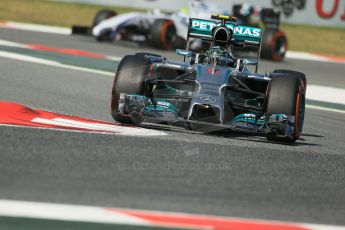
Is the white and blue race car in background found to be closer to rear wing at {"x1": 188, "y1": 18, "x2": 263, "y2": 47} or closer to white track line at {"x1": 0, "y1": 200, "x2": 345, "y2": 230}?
rear wing at {"x1": 188, "y1": 18, "x2": 263, "y2": 47}

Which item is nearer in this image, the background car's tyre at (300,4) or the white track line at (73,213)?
the white track line at (73,213)

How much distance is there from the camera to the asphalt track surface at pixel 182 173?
16.8 feet

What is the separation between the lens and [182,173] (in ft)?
19.4

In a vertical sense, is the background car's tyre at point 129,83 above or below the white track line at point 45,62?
above

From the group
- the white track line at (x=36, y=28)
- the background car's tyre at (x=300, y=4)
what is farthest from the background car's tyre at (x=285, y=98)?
the background car's tyre at (x=300, y=4)

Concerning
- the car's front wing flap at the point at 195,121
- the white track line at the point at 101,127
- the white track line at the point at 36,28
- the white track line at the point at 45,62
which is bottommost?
the white track line at the point at 36,28

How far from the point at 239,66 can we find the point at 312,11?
15167 mm

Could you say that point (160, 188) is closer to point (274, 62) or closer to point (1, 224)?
point (1, 224)

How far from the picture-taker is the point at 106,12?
19328 millimetres

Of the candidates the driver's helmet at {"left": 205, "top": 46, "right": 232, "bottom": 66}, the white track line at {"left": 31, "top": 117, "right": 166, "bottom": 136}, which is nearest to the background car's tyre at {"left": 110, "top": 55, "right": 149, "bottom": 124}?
the white track line at {"left": 31, "top": 117, "right": 166, "bottom": 136}

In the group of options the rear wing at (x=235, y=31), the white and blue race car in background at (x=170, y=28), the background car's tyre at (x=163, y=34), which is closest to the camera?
the rear wing at (x=235, y=31)

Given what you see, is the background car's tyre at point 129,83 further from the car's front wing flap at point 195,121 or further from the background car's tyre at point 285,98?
the background car's tyre at point 285,98

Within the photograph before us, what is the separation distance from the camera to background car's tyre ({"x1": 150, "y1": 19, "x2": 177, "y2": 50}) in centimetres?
1808

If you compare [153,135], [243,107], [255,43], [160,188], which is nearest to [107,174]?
[160,188]
